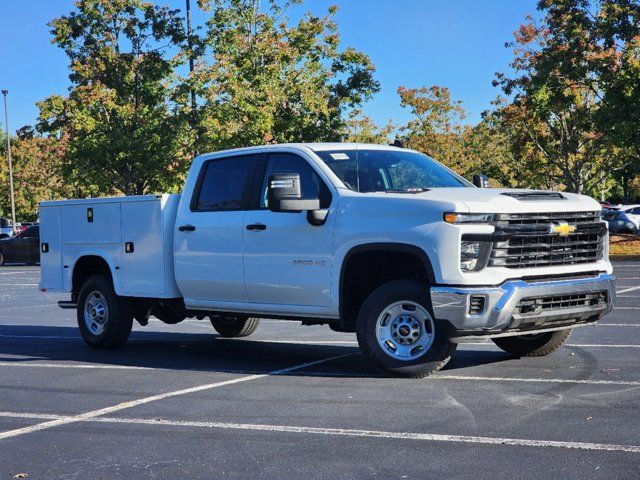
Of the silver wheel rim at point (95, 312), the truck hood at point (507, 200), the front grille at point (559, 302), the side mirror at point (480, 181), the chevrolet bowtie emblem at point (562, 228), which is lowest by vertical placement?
the silver wheel rim at point (95, 312)

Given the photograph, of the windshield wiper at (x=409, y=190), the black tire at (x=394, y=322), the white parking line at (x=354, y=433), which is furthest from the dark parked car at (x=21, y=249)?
the white parking line at (x=354, y=433)

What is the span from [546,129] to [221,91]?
1598 centimetres

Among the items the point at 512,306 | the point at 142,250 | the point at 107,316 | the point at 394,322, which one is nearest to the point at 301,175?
the point at 394,322

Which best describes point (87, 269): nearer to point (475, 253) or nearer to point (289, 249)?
point (289, 249)

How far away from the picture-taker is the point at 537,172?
4912 cm

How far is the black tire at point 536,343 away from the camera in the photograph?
29.6 ft

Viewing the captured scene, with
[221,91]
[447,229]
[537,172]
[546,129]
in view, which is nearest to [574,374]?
[447,229]

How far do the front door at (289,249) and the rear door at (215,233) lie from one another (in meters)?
0.18

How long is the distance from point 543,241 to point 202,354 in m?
4.18

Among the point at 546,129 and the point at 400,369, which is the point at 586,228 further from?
the point at 546,129

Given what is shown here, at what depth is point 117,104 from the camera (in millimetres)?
32500

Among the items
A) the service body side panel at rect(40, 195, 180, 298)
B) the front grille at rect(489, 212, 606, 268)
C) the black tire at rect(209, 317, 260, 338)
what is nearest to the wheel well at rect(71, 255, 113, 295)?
the service body side panel at rect(40, 195, 180, 298)

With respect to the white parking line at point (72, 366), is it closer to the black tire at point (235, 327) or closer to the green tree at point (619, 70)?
the black tire at point (235, 327)

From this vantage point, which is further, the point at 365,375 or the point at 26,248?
the point at 26,248
